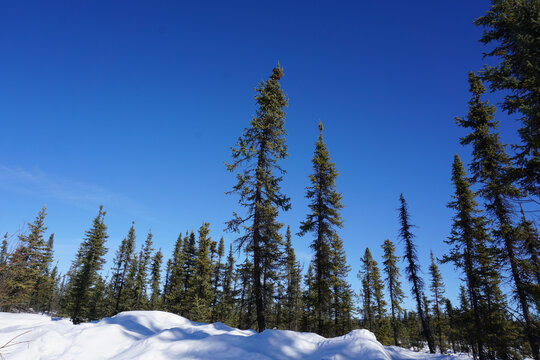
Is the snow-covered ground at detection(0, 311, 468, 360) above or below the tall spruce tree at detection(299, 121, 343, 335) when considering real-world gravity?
below

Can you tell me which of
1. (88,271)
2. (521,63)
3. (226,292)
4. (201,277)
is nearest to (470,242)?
(521,63)

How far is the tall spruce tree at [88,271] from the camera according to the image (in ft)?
114

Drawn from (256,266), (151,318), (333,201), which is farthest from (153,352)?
(333,201)

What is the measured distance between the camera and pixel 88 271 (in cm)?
3556

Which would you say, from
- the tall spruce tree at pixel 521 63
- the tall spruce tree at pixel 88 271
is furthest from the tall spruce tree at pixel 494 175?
the tall spruce tree at pixel 88 271

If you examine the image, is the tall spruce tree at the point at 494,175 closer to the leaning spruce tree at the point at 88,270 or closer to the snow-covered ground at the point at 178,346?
the snow-covered ground at the point at 178,346

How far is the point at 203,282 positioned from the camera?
30.4 meters

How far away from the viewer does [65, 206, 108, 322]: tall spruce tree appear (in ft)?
114

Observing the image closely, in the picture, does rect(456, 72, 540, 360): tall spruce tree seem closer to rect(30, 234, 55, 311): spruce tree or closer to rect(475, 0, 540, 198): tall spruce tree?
rect(475, 0, 540, 198): tall spruce tree

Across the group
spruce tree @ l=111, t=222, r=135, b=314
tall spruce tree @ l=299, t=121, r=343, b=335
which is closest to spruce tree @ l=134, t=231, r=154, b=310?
spruce tree @ l=111, t=222, r=135, b=314

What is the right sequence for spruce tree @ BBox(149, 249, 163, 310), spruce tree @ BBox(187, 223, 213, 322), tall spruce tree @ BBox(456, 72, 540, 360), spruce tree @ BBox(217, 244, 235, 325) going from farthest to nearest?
spruce tree @ BBox(149, 249, 163, 310), spruce tree @ BBox(217, 244, 235, 325), spruce tree @ BBox(187, 223, 213, 322), tall spruce tree @ BBox(456, 72, 540, 360)

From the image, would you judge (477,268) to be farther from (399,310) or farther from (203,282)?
(203,282)

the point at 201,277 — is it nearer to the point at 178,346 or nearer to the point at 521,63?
the point at 178,346

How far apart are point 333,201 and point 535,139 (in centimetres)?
1331
